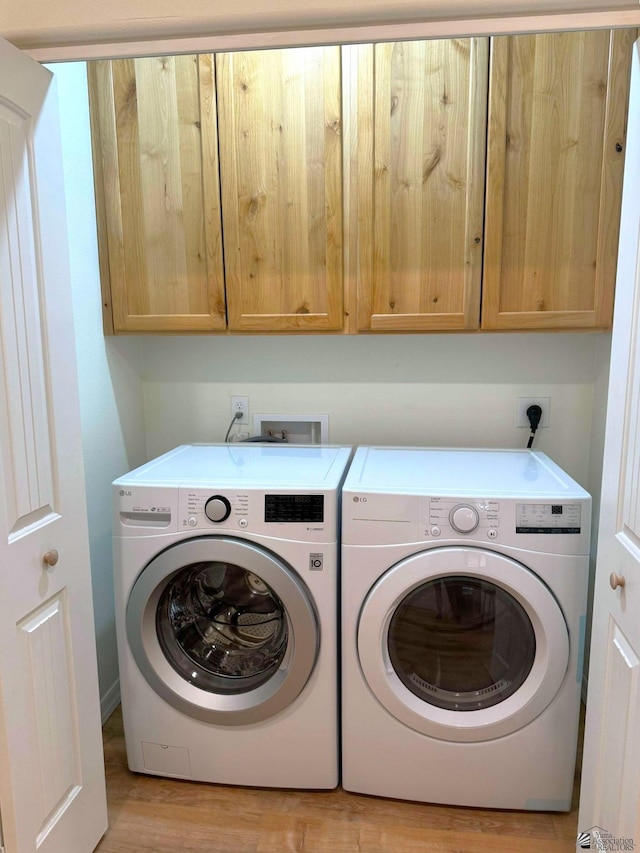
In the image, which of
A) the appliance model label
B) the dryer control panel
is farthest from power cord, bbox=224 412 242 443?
the appliance model label

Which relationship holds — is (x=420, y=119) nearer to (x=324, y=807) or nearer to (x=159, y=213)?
(x=159, y=213)

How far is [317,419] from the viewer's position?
2258 mm

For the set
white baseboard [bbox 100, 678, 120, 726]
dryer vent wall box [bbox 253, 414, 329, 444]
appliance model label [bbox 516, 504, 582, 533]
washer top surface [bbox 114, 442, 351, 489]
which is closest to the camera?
appliance model label [bbox 516, 504, 582, 533]

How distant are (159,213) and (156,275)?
0.20 meters

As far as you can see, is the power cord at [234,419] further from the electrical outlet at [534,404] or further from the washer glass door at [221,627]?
the electrical outlet at [534,404]

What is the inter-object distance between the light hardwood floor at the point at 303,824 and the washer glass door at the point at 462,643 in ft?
0.89

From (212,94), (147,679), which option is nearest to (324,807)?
(147,679)

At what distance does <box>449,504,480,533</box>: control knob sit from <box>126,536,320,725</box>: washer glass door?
448 millimetres

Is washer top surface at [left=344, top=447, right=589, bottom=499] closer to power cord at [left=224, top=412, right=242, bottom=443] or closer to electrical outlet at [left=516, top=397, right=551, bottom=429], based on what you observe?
electrical outlet at [left=516, top=397, right=551, bottom=429]

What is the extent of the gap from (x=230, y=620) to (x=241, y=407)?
832 millimetres

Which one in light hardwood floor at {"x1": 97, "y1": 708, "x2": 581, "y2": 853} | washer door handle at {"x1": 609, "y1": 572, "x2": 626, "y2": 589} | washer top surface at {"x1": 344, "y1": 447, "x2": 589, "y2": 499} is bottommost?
light hardwood floor at {"x1": 97, "y1": 708, "x2": 581, "y2": 853}

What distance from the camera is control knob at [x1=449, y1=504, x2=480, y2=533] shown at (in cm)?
153

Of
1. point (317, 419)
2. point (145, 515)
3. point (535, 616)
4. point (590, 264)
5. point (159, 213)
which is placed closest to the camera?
point (535, 616)

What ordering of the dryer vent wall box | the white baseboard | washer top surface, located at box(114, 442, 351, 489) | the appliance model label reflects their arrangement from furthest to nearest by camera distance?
1. the dryer vent wall box
2. the white baseboard
3. washer top surface, located at box(114, 442, 351, 489)
4. the appliance model label
